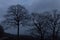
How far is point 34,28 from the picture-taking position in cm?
5866

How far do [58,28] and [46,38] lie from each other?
647 cm

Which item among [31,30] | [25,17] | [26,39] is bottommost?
[26,39]

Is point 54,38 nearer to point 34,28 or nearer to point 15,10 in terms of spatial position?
point 34,28

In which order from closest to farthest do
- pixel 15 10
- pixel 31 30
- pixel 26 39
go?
pixel 15 10 → pixel 31 30 → pixel 26 39

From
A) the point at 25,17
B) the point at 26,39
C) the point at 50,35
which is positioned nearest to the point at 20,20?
the point at 25,17

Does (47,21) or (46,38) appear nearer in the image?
(47,21)

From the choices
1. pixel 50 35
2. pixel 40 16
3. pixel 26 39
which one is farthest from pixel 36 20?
pixel 26 39

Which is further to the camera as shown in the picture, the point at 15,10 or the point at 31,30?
the point at 31,30

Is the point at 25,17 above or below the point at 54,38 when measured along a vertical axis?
above

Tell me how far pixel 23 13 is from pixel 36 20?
5.07 metres

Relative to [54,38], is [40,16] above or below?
above

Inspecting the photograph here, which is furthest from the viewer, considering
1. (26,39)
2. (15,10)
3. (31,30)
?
(26,39)

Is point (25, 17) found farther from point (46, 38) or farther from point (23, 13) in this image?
point (46, 38)

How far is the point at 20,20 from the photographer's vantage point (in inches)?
2240
